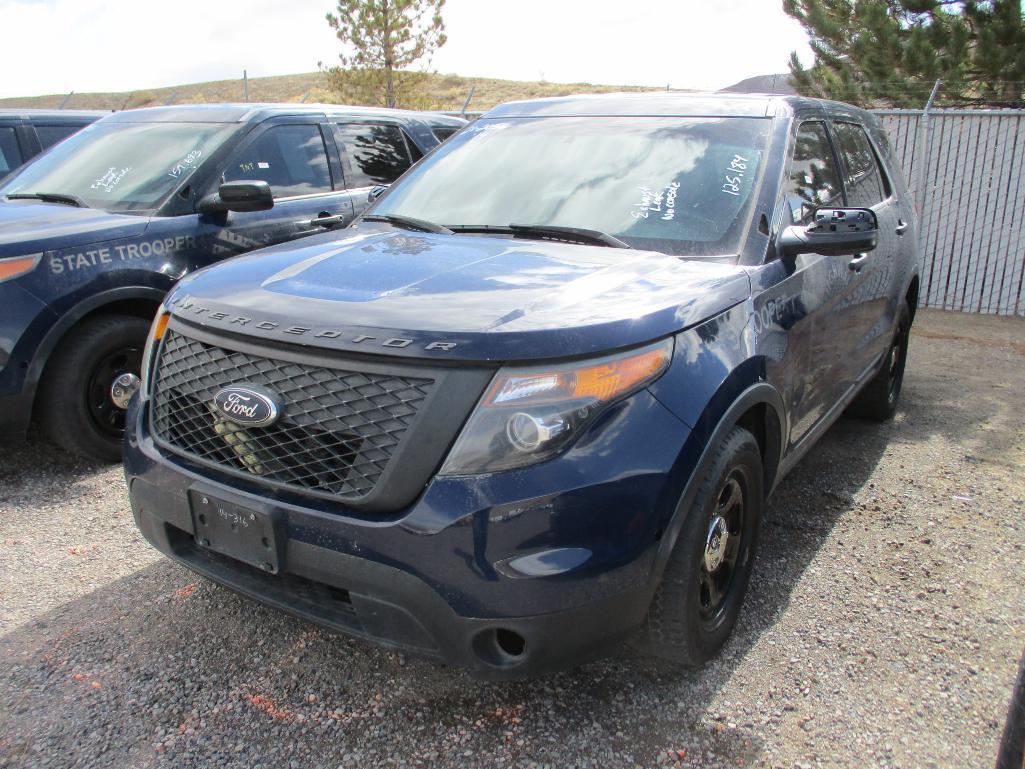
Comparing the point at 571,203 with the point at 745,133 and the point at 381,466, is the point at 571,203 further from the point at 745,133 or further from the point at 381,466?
the point at 381,466

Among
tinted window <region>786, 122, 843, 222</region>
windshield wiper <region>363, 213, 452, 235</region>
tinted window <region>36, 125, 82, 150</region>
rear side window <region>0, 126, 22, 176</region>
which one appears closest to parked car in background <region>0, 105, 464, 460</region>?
windshield wiper <region>363, 213, 452, 235</region>

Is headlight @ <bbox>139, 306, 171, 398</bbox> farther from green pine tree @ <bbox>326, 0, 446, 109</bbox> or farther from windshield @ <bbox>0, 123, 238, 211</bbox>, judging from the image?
green pine tree @ <bbox>326, 0, 446, 109</bbox>

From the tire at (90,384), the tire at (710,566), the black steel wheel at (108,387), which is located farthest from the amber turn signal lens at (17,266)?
the tire at (710,566)

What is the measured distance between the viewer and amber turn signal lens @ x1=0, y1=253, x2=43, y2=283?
155 inches

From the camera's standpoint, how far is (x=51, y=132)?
25.1 feet

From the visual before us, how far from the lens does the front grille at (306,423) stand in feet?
6.95

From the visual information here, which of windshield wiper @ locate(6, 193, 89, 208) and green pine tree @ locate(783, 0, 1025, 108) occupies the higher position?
green pine tree @ locate(783, 0, 1025, 108)

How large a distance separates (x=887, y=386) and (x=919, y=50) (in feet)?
23.6

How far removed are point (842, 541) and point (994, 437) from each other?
2.05 m

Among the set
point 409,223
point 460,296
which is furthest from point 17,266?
point 460,296

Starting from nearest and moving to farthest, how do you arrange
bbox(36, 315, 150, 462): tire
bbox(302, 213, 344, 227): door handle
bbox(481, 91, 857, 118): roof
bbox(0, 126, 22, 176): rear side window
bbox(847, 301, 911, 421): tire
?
bbox(481, 91, 857, 118): roof
bbox(36, 315, 150, 462): tire
bbox(847, 301, 911, 421): tire
bbox(302, 213, 344, 227): door handle
bbox(0, 126, 22, 176): rear side window

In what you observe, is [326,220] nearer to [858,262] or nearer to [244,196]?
[244,196]

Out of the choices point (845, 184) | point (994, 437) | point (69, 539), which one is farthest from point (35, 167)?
point (994, 437)

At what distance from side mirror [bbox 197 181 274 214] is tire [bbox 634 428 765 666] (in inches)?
120
